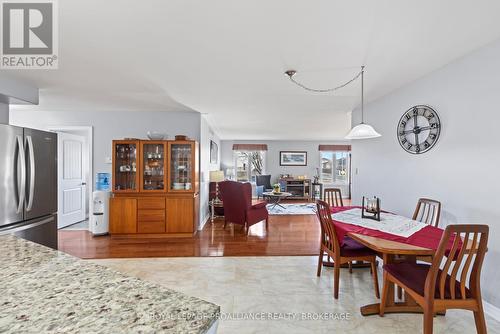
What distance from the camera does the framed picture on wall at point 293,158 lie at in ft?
30.9

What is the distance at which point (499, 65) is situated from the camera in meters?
1.99

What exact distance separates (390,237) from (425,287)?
44 cm

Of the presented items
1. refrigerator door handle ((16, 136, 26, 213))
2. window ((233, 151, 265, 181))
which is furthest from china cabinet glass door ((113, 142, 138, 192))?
window ((233, 151, 265, 181))

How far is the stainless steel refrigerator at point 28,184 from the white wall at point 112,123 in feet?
5.41

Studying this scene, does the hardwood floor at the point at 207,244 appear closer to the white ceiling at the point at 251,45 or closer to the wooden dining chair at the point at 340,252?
the wooden dining chair at the point at 340,252

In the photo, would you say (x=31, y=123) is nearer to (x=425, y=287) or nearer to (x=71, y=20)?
(x=71, y=20)

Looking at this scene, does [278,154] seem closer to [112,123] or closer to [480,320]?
[112,123]

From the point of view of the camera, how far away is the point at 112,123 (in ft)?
14.8

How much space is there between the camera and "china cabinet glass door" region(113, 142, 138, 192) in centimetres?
422

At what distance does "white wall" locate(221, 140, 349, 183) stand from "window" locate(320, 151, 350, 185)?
312mm

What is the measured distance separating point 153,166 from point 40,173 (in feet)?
5.68

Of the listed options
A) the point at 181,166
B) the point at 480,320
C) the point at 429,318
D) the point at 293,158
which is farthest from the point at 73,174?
the point at 293,158

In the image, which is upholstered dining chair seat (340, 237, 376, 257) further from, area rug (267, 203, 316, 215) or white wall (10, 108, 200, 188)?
area rug (267, 203, 316, 215)

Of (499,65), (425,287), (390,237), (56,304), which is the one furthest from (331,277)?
(56,304)
